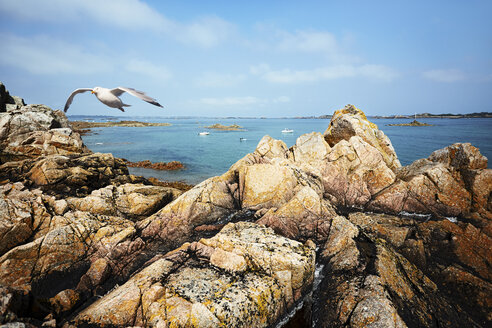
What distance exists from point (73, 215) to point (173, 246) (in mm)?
5549

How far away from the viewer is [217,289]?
654 cm

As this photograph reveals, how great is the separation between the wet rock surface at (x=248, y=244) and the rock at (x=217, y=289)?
38mm

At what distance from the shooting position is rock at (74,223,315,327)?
5.92 m

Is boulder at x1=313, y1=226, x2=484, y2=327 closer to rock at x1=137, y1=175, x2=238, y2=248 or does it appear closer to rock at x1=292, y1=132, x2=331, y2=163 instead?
rock at x1=137, y1=175, x2=238, y2=248

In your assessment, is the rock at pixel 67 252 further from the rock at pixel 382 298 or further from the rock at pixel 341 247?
the rock at pixel 341 247

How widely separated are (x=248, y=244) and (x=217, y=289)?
214 centimetres

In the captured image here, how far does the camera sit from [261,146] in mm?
20781

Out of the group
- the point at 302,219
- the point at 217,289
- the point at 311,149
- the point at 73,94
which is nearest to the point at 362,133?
the point at 311,149

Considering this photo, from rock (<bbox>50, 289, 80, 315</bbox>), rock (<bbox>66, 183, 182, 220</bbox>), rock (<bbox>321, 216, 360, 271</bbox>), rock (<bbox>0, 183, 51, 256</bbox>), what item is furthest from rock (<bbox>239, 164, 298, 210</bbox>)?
rock (<bbox>0, 183, 51, 256</bbox>)

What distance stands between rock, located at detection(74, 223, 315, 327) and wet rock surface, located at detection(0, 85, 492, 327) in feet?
0.13

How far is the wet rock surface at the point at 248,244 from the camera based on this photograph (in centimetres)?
632

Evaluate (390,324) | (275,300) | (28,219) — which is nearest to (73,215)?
(28,219)

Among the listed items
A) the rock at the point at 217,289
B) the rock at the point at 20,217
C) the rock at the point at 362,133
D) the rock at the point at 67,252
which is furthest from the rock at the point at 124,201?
the rock at the point at 362,133

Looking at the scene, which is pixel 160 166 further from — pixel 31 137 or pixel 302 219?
pixel 302 219
